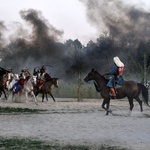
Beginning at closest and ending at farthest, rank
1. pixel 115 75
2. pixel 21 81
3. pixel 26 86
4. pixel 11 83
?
pixel 115 75 → pixel 26 86 → pixel 21 81 → pixel 11 83

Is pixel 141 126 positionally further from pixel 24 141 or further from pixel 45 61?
pixel 45 61

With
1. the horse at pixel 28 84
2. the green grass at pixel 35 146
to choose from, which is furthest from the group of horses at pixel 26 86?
the green grass at pixel 35 146

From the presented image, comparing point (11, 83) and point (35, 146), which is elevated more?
point (11, 83)

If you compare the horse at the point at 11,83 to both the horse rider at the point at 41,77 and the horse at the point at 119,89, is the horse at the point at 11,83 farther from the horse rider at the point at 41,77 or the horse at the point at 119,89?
the horse at the point at 119,89

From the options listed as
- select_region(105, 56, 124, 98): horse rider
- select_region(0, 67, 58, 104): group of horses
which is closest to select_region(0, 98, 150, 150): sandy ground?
select_region(105, 56, 124, 98): horse rider

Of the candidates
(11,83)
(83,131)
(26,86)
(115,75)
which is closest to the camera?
(83,131)

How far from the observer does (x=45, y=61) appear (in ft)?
185

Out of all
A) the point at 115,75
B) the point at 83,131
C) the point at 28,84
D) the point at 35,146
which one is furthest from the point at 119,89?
the point at 35,146

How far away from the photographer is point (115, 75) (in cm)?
2406

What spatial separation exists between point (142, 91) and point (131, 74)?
84.2 feet

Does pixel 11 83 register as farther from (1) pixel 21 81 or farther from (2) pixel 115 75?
(2) pixel 115 75

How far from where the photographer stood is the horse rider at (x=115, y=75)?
23.7 metres

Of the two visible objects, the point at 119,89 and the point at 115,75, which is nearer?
the point at 115,75

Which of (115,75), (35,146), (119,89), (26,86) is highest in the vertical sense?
(115,75)
